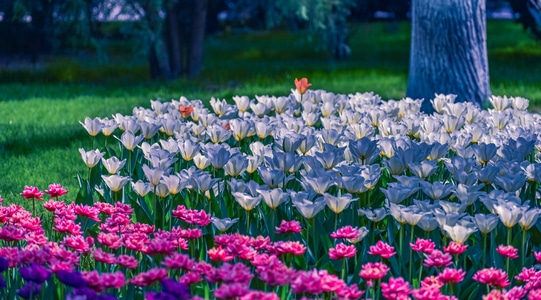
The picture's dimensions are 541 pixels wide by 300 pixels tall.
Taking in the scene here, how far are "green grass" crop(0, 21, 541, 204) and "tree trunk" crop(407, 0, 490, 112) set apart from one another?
250 cm

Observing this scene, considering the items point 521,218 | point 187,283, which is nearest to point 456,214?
point 521,218

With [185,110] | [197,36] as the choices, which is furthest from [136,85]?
[185,110]

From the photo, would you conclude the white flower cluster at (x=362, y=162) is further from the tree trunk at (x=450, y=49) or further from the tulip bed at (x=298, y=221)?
the tree trunk at (x=450, y=49)

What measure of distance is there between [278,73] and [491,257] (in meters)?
11.3

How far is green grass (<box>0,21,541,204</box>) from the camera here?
771 centimetres

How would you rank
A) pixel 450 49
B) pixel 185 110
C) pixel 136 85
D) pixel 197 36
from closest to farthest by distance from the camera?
1. pixel 185 110
2. pixel 450 49
3. pixel 136 85
4. pixel 197 36

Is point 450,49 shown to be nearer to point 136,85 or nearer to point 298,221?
point 298,221

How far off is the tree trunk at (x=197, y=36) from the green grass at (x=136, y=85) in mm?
305

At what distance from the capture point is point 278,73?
14992mm

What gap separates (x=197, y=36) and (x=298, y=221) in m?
10.6

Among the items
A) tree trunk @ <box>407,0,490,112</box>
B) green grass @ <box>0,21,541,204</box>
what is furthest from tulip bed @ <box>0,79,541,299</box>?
tree trunk @ <box>407,0,490,112</box>

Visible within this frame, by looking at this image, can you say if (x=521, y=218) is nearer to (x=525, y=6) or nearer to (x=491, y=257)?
(x=491, y=257)

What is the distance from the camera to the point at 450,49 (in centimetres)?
881

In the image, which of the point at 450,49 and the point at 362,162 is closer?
the point at 362,162
